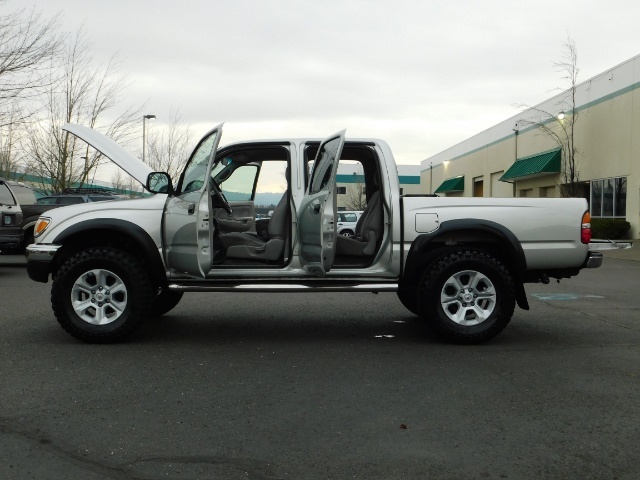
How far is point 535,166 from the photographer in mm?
35188

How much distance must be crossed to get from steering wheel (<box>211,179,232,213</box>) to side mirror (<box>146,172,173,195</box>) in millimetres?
622

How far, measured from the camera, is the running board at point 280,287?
22.3ft

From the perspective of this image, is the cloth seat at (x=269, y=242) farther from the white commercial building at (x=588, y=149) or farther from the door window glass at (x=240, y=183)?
the white commercial building at (x=588, y=149)

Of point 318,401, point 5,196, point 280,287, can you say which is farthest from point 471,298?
point 5,196

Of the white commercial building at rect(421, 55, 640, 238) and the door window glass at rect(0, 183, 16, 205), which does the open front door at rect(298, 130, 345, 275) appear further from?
the white commercial building at rect(421, 55, 640, 238)

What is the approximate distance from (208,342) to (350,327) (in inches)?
68.7

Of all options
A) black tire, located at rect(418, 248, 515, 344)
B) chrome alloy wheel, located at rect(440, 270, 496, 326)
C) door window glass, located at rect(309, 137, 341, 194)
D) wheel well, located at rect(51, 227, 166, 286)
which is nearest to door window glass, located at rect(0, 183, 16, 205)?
wheel well, located at rect(51, 227, 166, 286)

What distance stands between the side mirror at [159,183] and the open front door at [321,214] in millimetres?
1322

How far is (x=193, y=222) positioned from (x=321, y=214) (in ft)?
3.97

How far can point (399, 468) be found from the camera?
362 centimetres

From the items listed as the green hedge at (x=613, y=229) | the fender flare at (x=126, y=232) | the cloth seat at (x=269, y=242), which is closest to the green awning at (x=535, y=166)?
the green hedge at (x=613, y=229)

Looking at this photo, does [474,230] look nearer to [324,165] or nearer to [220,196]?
[324,165]

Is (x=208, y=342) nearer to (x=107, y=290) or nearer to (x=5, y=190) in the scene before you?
(x=107, y=290)

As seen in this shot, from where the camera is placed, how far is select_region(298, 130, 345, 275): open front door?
21.1 feet
